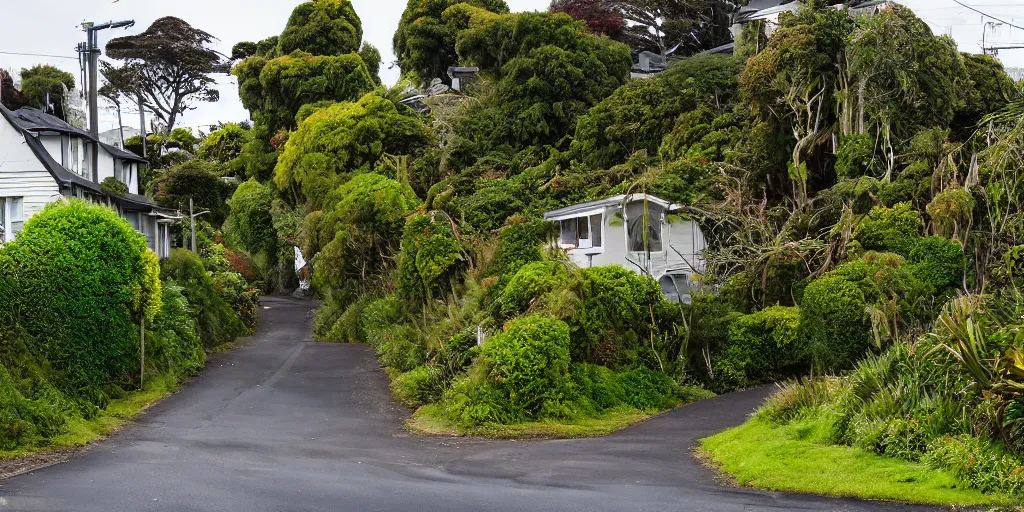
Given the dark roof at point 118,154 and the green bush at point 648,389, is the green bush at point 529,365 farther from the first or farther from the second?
the dark roof at point 118,154

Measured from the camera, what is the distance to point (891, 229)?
31.2 m

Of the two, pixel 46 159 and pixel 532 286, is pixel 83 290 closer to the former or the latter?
pixel 46 159

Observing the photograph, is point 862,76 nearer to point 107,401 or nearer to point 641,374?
point 641,374

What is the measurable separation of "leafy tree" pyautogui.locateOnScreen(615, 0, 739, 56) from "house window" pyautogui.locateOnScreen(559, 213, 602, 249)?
34747mm

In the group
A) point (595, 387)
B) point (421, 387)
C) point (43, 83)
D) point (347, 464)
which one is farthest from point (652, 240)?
point (43, 83)

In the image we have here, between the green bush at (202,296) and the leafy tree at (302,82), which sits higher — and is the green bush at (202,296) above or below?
below

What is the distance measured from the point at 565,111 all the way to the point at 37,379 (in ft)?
104

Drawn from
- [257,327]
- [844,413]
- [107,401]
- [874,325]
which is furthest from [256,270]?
[844,413]

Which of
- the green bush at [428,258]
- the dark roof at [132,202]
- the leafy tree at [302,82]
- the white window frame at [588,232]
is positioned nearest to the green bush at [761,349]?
the white window frame at [588,232]

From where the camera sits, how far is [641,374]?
98.8ft

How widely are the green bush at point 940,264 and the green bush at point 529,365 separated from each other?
9.99m

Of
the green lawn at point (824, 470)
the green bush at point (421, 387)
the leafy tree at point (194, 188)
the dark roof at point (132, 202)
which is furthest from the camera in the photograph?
the leafy tree at point (194, 188)

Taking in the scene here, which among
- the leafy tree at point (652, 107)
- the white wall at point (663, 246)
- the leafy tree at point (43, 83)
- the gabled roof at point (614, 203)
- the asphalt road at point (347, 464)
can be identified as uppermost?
the leafy tree at point (43, 83)

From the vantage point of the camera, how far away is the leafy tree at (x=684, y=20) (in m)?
70.6
